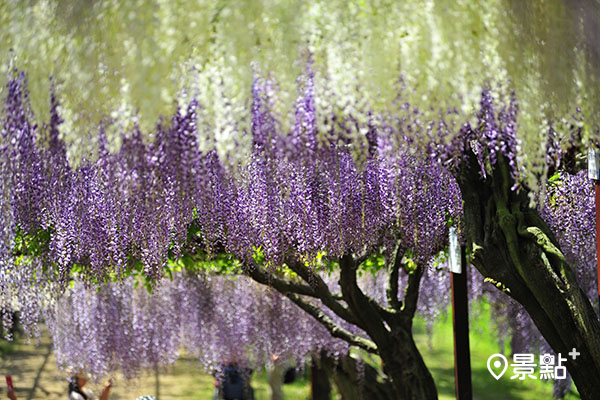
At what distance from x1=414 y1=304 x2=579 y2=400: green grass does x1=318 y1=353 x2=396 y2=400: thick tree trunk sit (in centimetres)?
440

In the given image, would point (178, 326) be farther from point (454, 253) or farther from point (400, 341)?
point (454, 253)

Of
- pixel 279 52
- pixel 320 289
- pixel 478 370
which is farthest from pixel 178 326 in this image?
pixel 279 52

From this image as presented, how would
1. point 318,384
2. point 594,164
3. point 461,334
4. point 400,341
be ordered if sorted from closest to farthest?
point 594,164 < point 461,334 < point 400,341 < point 318,384

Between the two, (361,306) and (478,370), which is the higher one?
(361,306)

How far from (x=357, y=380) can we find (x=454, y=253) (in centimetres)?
303

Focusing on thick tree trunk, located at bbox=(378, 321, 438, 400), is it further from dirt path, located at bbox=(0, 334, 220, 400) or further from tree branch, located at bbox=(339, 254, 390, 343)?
dirt path, located at bbox=(0, 334, 220, 400)

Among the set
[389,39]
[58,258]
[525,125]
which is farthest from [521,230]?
[58,258]

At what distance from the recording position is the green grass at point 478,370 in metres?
12.2

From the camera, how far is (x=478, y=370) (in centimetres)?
1312

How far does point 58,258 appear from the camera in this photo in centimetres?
495

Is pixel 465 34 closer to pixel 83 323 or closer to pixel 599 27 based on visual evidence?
pixel 599 27

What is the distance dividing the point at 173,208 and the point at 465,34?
208 centimetres

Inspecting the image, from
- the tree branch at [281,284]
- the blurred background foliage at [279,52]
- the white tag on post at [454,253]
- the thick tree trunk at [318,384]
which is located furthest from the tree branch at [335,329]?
the blurred background foliage at [279,52]

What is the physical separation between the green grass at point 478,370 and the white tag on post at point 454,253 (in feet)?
24.4
